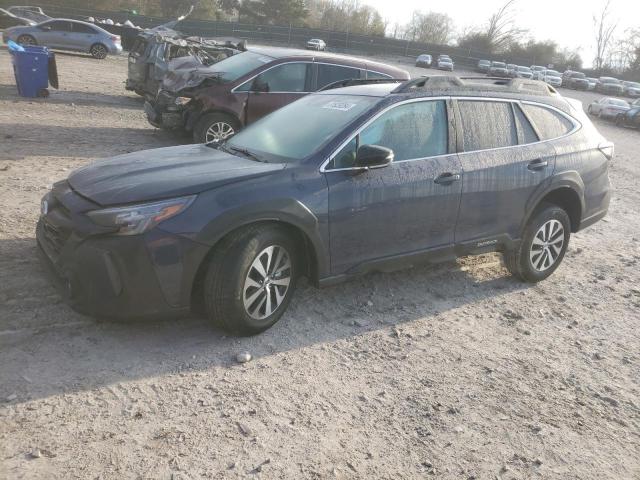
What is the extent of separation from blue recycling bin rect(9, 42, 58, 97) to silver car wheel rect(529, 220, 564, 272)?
38.9 ft

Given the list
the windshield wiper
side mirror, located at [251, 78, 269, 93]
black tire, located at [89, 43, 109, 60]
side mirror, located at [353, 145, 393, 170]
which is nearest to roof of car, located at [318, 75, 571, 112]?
side mirror, located at [353, 145, 393, 170]

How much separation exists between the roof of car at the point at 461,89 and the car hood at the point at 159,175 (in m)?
1.26

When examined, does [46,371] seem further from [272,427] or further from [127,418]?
[272,427]

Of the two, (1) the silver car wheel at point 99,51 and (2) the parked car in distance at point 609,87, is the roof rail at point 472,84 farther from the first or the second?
(2) the parked car in distance at point 609,87

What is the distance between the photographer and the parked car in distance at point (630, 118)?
26.0 metres

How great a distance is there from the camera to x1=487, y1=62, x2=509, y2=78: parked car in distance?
54.2 m

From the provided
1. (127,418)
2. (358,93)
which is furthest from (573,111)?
(127,418)

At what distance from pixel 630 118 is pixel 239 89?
78.7 ft

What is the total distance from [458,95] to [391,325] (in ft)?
6.65

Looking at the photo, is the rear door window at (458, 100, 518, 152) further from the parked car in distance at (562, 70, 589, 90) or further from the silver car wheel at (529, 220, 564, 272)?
the parked car in distance at (562, 70, 589, 90)

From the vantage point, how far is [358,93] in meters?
4.60

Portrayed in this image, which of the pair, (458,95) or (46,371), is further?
(458,95)

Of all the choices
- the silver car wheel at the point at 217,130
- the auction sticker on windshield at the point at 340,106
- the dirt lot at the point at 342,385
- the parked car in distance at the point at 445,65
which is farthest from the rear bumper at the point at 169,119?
the parked car in distance at the point at 445,65

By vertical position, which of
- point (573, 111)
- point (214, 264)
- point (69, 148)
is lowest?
point (69, 148)
